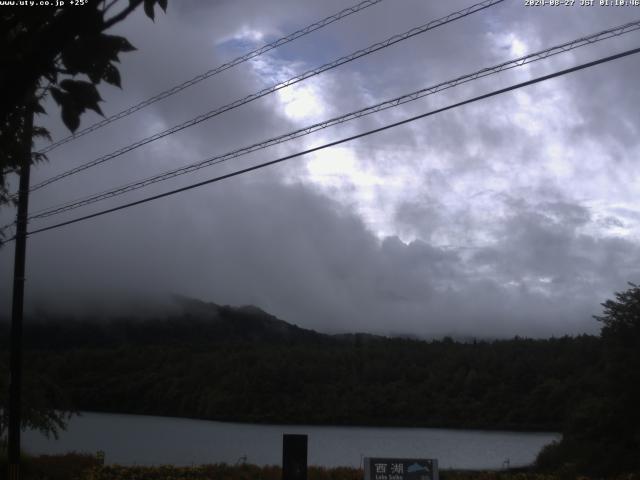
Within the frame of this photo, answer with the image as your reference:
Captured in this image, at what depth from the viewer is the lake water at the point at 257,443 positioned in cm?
3188

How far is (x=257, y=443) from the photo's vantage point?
39.7m

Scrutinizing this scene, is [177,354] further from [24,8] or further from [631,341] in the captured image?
[24,8]

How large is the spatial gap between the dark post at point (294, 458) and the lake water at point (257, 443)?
14835 millimetres

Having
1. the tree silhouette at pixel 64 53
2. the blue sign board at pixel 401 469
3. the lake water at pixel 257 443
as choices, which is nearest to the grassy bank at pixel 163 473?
the blue sign board at pixel 401 469

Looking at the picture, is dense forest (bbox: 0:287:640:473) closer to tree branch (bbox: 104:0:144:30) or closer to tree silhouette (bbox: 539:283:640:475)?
tree silhouette (bbox: 539:283:640:475)

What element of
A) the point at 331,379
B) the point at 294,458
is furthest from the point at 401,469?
the point at 331,379

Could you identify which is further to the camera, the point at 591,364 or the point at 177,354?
the point at 177,354

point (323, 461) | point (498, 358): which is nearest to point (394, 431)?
point (498, 358)

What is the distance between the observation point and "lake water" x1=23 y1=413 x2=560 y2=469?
105 feet

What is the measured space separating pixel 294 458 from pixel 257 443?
2641cm

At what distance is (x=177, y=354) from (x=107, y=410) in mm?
13433

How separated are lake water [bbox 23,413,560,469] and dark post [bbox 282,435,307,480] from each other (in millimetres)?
14835

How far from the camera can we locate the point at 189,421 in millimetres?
51688

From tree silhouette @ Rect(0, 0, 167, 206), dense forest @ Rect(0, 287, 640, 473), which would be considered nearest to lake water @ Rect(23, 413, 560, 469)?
dense forest @ Rect(0, 287, 640, 473)
